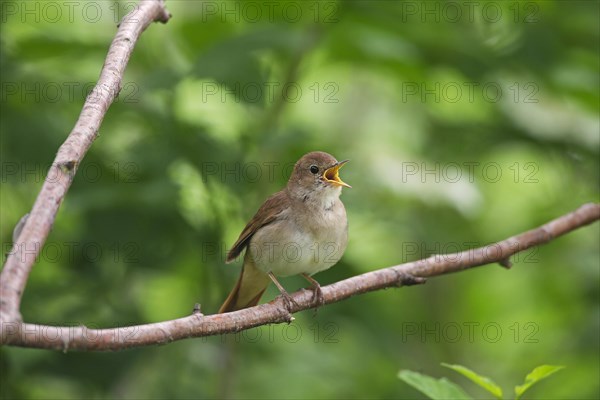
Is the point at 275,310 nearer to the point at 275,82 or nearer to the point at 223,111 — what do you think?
the point at 275,82

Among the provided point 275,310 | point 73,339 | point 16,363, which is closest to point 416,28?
point 275,310

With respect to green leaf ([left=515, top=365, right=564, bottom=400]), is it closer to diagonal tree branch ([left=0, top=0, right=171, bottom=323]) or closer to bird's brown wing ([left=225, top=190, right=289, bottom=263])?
diagonal tree branch ([left=0, top=0, right=171, bottom=323])

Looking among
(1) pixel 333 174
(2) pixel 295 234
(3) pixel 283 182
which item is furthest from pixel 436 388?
(3) pixel 283 182

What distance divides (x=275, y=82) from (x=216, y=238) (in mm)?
1244

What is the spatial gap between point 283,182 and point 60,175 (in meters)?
2.89

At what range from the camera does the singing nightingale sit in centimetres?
433

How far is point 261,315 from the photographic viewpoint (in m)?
2.97

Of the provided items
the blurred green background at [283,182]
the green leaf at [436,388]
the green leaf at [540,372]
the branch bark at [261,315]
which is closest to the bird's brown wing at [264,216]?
the blurred green background at [283,182]

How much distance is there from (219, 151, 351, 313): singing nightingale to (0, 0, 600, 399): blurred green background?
0.62 ft

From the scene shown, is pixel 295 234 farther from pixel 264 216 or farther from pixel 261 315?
pixel 261 315

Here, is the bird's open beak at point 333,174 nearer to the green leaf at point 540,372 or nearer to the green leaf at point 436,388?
the green leaf at point 436,388

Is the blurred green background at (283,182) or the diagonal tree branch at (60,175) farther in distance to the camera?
the blurred green background at (283,182)

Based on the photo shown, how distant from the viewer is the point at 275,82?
5.25 m

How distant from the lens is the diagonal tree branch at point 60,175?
6.28ft
